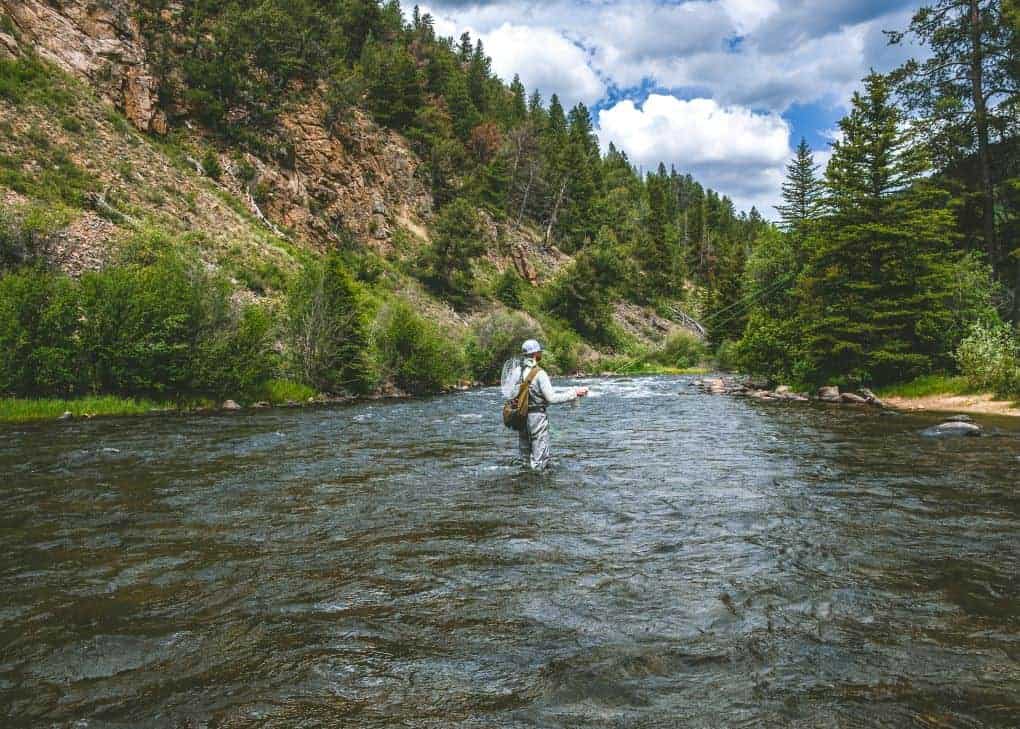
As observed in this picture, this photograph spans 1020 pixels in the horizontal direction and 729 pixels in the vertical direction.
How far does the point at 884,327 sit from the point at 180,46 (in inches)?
1993

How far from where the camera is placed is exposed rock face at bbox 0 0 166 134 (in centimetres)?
3706

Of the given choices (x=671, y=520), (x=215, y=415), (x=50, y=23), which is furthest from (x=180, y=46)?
(x=671, y=520)

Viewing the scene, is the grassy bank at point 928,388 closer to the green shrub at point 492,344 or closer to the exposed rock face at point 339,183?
the green shrub at point 492,344

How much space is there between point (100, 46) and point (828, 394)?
48029mm

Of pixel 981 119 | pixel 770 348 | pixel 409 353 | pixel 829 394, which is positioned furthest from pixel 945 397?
pixel 409 353

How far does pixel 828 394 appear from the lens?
26.0m

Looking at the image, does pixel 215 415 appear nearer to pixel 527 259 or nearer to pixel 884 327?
pixel 884 327

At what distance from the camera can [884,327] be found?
81.0 ft

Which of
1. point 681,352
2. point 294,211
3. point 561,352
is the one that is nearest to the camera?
point 294,211

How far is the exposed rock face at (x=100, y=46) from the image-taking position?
37.1m

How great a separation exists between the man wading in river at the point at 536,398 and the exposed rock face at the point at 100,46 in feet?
136

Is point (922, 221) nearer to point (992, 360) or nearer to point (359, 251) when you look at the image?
point (992, 360)

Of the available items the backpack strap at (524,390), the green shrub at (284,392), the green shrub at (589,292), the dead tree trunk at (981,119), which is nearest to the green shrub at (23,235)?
the green shrub at (284,392)

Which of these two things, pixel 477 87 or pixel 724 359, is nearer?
pixel 724 359
